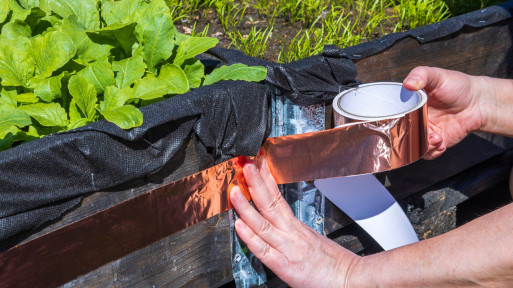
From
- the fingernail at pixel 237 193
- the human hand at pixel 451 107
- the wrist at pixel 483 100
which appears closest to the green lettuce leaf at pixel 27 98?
the fingernail at pixel 237 193

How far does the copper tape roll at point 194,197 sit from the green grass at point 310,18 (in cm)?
61

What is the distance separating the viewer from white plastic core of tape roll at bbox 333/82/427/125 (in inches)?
61.8

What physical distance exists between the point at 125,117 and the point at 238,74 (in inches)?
14.1

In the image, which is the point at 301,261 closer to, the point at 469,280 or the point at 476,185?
the point at 469,280

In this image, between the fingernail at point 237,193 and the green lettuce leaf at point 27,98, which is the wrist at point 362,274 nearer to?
the fingernail at point 237,193

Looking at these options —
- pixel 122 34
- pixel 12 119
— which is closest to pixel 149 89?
pixel 122 34

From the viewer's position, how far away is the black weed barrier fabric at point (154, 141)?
114 centimetres

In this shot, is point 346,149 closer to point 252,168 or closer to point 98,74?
point 252,168

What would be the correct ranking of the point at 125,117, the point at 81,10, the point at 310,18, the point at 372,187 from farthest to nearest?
1. the point at 310,18
2. the point at 372,187
3. the point at 81,10
4. the point at 125,117

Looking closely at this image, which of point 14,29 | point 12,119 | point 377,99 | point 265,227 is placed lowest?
point 265,227

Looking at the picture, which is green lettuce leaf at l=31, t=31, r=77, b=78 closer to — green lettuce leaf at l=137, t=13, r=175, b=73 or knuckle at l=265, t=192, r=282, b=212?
green lettuce leaf at l=137, t=13, r=175, b=73

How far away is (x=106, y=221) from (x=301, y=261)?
521 mm

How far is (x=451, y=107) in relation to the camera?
6.00ft

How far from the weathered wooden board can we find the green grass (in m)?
0.29
